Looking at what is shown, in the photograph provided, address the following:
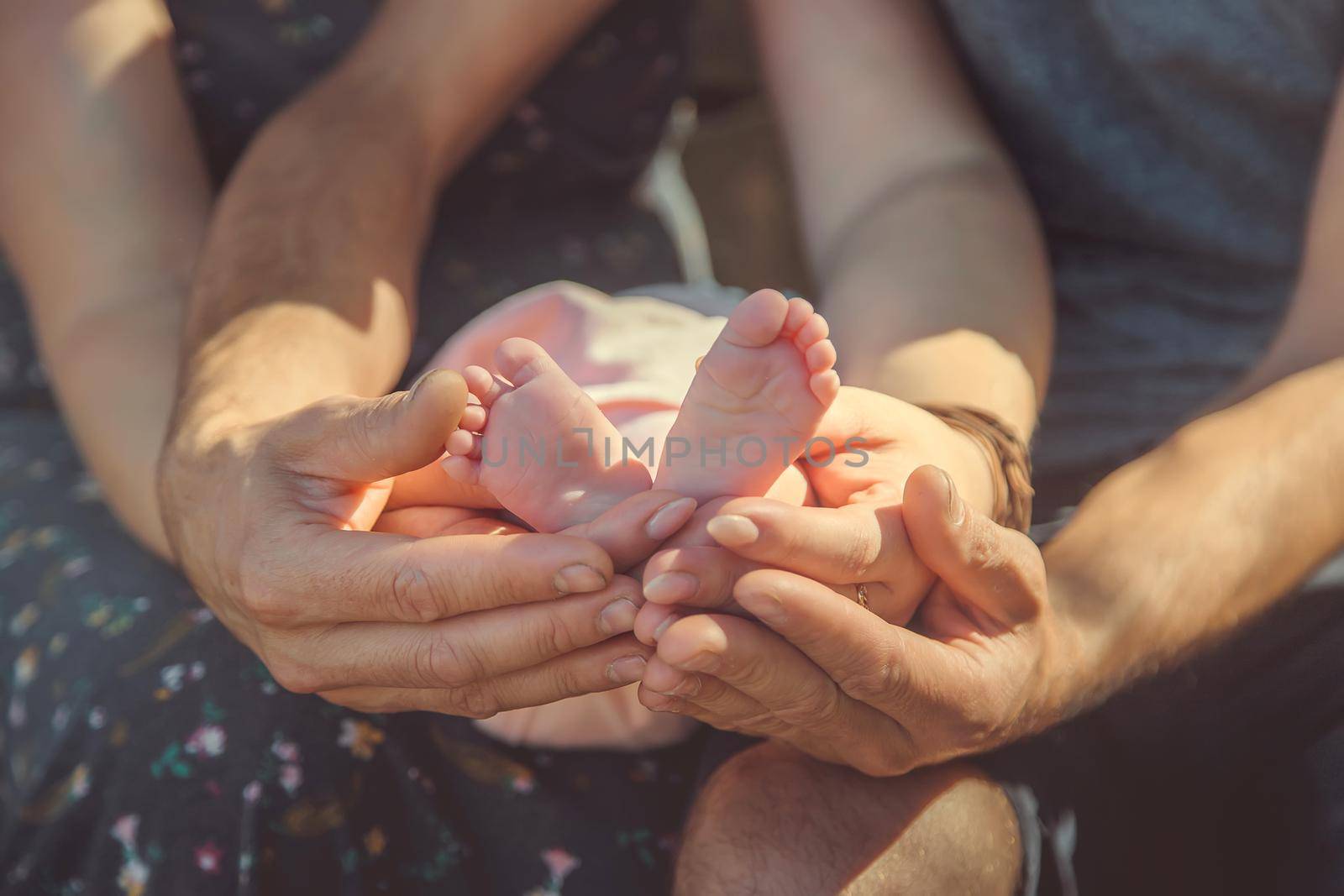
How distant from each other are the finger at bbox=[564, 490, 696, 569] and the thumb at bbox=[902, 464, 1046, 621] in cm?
13

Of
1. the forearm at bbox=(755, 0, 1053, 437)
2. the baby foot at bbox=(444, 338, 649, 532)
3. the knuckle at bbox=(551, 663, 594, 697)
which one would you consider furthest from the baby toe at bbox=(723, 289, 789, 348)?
the forearm at bbox=(755, 0, 1053, 437)

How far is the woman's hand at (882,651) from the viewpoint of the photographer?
0.51 m

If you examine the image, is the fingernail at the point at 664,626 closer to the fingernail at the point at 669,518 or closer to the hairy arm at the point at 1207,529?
the fingernail at the point at 669,518

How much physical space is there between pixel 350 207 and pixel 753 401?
1.80 feet

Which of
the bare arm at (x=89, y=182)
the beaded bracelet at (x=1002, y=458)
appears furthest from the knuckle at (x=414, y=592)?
the bare arm at (x=89, y=182)

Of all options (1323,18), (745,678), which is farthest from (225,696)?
(1323,18)

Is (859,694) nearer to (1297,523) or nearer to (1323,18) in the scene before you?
(1297,523)

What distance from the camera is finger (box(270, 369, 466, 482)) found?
1.75ft

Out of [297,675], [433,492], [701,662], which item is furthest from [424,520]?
[701,662]

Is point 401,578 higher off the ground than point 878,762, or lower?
higher

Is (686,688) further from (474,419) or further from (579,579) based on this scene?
(474,419)

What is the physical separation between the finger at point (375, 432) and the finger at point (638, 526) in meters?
0.09

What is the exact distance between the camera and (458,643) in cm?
57

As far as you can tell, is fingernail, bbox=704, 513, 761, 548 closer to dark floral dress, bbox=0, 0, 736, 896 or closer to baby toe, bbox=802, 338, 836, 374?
baby toe, bbox=802, 338, 836, 374
